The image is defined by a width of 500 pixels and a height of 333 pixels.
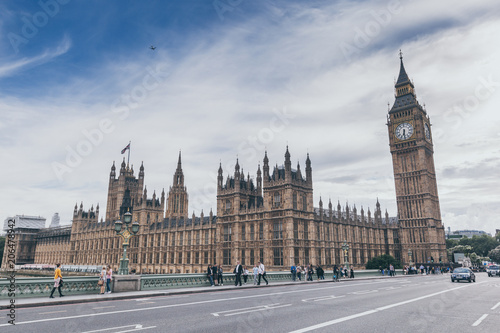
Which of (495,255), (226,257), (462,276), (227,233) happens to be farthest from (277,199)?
(495,255)

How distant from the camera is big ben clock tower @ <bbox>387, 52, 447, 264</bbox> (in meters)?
78.4

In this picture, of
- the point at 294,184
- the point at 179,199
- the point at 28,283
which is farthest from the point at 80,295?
the point at 179,199

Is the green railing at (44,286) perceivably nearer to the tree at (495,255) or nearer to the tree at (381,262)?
the tree at (381,262)

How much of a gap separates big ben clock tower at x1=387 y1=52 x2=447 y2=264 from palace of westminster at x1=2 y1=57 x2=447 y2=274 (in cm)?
23

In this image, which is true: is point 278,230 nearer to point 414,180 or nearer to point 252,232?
point 252,232

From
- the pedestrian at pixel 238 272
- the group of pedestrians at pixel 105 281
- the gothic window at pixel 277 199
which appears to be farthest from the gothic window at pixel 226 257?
the group of pedestrians at pixel 105 281

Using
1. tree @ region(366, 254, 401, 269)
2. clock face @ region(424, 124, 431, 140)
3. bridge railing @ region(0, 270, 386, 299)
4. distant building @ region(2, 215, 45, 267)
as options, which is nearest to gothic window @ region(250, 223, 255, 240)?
tree @ region(366, 254, 401, 269)

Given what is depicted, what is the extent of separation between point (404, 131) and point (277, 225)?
52.1m

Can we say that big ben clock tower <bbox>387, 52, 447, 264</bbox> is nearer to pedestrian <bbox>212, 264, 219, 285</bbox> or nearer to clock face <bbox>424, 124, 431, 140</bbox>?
clock face <bbox>424, 124, 431, 140</bbox>

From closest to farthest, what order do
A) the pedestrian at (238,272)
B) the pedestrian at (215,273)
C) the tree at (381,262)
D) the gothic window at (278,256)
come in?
the pedestrian at (215,273) → the pedestrian at (238,272) → the gothic window at (278,256) → the tree at (381,262)

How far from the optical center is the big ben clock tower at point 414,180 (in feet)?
257

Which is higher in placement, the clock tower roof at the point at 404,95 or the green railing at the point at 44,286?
the clock tower roof at the point at 404,95

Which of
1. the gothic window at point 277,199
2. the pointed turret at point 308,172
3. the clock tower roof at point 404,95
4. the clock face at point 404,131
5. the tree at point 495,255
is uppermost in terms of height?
the clock tower roof at point 404,95

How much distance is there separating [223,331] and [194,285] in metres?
16.4
